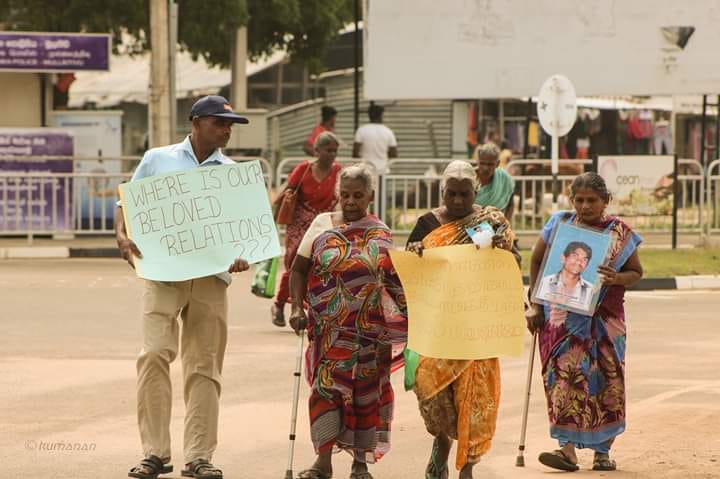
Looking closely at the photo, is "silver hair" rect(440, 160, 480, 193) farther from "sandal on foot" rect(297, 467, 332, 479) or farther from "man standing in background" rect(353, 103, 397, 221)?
"man standing in background" rect(353, 103, 397, 221)

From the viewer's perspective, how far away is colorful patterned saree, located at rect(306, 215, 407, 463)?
7.56 m

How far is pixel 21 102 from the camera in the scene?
25.1 metres

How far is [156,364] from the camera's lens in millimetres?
7578

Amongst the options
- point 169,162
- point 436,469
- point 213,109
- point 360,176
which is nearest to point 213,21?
point 169,162

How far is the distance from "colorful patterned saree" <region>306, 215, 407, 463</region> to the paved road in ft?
1.67

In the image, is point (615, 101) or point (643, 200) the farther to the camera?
point (615, 101)

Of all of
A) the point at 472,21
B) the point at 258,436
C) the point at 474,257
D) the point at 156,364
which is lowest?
the point at 258,436

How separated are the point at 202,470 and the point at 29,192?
15.3 metres

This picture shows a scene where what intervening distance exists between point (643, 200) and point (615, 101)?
16.8 metres

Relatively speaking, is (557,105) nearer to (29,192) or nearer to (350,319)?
(29,192)

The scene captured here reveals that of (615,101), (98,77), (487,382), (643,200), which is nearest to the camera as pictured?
(487,382)

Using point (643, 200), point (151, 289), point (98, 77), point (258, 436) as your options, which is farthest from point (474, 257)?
point (98, 77)

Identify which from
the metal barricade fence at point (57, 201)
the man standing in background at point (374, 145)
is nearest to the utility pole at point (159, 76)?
the metal barricade fence at point (57, 201)

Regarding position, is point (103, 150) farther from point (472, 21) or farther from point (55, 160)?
point (472, 21)
